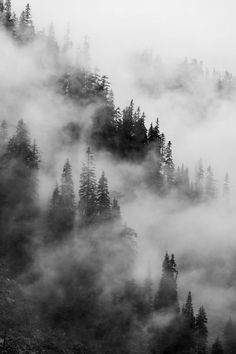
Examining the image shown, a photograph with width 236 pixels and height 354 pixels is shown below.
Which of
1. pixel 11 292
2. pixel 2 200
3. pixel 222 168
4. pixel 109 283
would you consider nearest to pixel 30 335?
pixel 11 292

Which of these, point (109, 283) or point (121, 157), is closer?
point (109, 283)

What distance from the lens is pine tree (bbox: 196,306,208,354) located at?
10581cm

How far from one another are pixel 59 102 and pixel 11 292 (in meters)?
60.8

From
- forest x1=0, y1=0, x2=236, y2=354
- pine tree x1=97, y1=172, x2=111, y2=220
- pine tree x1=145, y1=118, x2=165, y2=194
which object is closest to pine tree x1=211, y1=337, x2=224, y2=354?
forest x1=0, y1=0, x2=236, y2=354

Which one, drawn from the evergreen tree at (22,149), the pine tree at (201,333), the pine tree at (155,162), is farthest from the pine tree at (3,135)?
the pine tree at (201,333)

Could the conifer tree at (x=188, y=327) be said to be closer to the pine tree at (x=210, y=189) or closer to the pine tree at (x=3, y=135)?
the pine tree at (x=3, y=135)

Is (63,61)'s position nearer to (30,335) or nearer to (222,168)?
(222,168)

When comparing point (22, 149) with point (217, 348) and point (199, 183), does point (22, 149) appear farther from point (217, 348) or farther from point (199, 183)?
point (199, 183)

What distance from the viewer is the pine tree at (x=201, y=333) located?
106 metres

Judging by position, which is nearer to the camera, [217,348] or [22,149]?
[217,348]

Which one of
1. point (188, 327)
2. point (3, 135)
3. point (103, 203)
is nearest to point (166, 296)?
point (188, 327)

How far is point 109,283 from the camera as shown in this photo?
366ft

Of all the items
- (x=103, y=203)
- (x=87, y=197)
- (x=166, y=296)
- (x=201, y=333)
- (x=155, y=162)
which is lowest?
(x=201, y=333)

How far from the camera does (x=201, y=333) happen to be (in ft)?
351
